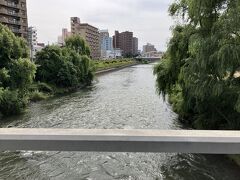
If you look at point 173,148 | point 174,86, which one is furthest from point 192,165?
point 173,148

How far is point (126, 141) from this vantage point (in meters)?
1.50

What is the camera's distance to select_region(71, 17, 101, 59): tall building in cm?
11106

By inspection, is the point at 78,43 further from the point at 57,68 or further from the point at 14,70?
the point at 14,70

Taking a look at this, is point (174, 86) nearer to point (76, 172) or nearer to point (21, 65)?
point (76, 172)

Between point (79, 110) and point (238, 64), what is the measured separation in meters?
15.2

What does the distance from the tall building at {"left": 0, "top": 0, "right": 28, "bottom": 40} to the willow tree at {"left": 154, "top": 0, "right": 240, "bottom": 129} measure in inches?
2069

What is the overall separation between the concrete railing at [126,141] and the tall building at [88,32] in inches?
4241

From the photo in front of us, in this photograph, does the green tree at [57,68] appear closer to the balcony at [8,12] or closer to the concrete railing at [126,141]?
the balcony at [8,12]

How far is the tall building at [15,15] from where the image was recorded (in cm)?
5897

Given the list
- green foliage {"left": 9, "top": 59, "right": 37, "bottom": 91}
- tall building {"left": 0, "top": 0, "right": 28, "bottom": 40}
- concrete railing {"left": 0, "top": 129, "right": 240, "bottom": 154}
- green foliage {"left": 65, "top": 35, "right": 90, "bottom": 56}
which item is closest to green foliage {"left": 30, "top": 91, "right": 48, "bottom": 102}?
green foliage {"left": 9, "top": 59, "right": 37, "bottom": 91}

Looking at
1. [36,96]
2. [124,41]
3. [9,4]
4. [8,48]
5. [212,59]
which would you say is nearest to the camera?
[212,59]

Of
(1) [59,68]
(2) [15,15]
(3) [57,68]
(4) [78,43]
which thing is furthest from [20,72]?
(2) [15,15]

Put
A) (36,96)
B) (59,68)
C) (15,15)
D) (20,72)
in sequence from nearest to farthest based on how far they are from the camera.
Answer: (20,72) < (36,96) < (59,68) < (15,15)

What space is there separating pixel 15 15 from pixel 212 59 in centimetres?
5902
